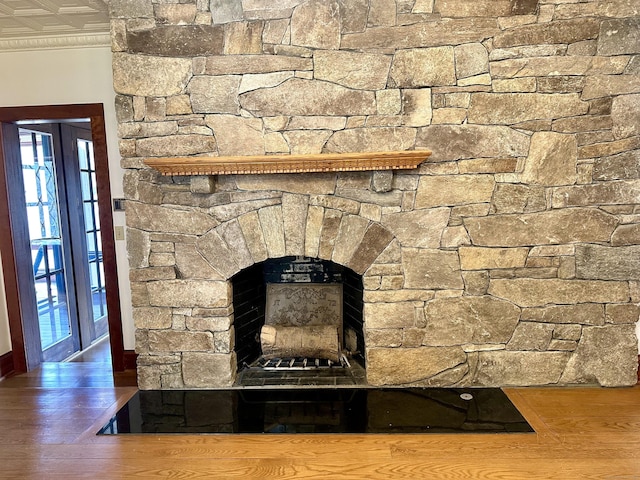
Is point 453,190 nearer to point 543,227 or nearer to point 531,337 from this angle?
point 543,227

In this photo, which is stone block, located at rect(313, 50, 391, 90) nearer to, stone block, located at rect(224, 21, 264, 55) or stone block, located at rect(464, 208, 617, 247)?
stone block, located at rect(224, 21, 264, 55)

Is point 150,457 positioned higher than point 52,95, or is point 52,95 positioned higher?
point 52,95

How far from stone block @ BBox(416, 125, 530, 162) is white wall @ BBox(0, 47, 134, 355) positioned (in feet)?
6.82

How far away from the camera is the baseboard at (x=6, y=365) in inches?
117

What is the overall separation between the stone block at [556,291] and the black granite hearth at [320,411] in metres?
0.60

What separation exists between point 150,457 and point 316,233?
1.44 meters

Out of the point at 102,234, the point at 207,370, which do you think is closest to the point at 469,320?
the point at 207,370

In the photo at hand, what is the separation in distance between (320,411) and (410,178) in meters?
1.44

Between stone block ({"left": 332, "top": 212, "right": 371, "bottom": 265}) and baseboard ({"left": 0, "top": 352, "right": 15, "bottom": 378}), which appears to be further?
baseboard ({"left": 0, "top": 352, "right": 15, "bottom": 378})

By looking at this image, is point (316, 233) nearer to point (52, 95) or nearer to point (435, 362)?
point (435, 362)

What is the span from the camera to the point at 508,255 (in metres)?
2.43

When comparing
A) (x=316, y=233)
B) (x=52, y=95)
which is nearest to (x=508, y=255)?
(x=316, y=233)

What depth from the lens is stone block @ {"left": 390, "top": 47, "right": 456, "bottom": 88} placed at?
90.3 inches

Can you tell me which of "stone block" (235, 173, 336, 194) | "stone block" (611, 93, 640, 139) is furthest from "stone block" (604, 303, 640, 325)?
"stone block" (235, 173, 336, 194)
